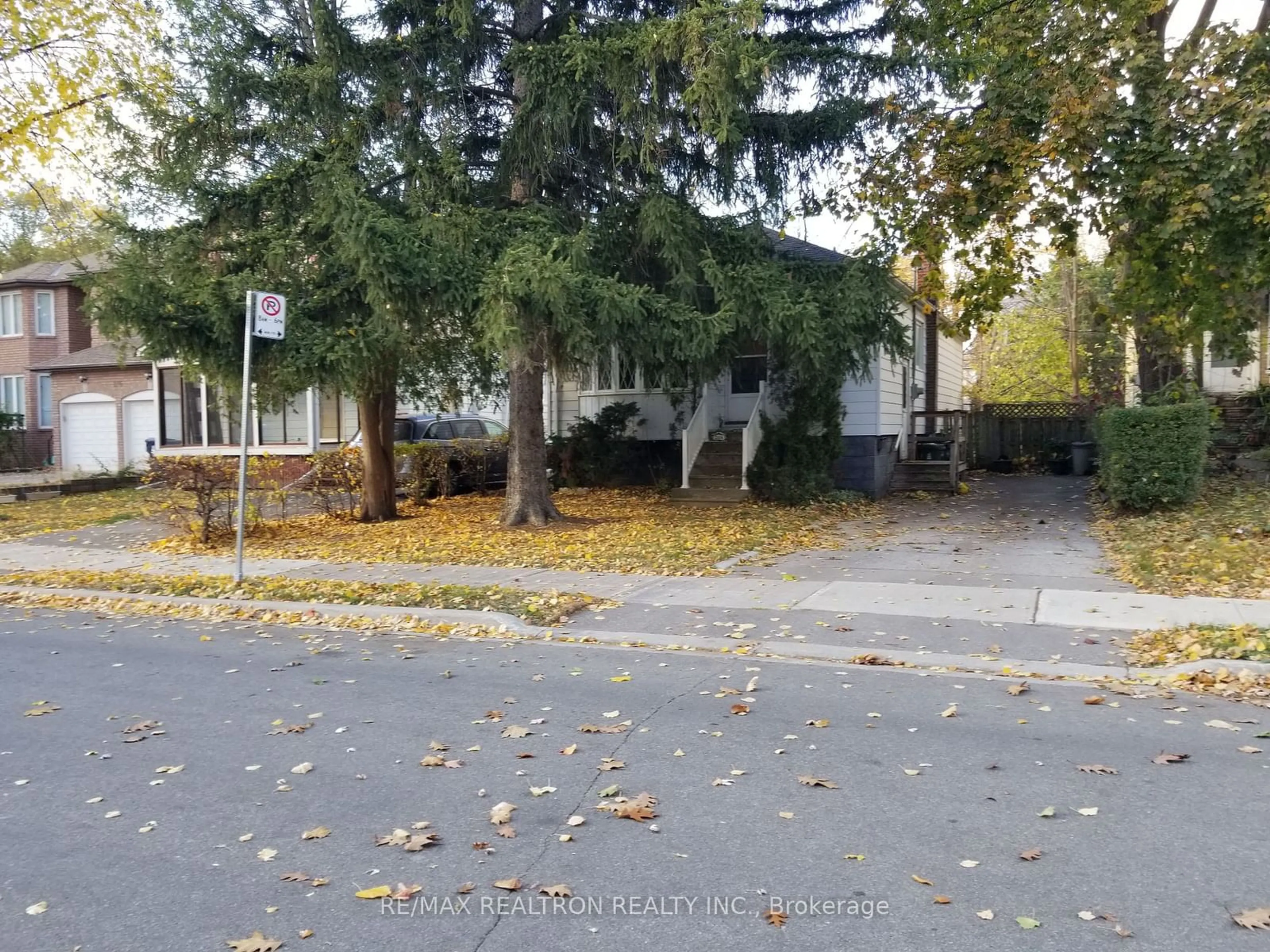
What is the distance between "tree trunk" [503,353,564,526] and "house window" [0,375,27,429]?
24.9 m

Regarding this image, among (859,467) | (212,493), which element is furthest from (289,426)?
(859,467)

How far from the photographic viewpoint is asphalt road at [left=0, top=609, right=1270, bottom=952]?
12.0ft

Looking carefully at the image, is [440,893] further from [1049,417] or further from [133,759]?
[1049,417]

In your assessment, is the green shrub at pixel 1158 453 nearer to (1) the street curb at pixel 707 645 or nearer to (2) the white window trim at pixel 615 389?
(2) the white window trim at pixel 615 389

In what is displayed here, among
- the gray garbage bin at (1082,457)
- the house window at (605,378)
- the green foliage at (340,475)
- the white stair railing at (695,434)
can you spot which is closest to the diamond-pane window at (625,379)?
the house window at (605,378)

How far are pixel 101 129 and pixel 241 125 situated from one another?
14.9 feet

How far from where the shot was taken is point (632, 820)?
457 cm

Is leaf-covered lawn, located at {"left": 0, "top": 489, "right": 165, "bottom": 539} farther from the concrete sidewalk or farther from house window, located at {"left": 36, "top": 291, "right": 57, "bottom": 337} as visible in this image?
house window, located at {"left": 36, "top": 291, "right": 57, "bottom": 337}

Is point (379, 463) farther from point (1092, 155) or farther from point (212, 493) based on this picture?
point (1092, 155)

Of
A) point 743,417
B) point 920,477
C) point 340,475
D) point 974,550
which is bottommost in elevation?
point 974,550

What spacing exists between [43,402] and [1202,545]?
33.8 meters

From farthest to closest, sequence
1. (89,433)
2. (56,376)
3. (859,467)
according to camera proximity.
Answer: (56,376) → (89,433) → (859,467)

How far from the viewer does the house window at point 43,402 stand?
1282 inches

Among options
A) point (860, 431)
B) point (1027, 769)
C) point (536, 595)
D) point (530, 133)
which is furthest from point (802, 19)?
point (1027, 769)
